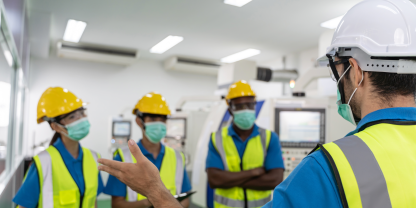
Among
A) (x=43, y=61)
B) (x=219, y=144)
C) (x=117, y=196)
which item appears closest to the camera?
(x=117, y=196)

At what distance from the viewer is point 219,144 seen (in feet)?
7.36

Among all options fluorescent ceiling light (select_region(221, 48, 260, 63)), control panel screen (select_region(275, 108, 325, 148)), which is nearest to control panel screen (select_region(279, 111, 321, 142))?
control panel screen (select_region(275, 108, 325, 148))

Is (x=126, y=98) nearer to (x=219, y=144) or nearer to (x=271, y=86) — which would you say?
(x=271, y=86)

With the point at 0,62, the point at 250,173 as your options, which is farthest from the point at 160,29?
the point at 250,173

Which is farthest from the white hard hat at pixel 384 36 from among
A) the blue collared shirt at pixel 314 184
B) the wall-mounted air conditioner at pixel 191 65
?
the wall-mounted air conditioner at pixel 191 65

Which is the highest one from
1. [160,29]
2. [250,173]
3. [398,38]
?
[160,29]

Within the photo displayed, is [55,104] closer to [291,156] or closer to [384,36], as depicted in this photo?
[384,36]

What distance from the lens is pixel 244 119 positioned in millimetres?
2307

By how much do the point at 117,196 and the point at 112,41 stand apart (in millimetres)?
4634

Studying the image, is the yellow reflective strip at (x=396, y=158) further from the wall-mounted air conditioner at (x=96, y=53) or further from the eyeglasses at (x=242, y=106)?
the wall-mounted air conditioner at (x=96, y=53)

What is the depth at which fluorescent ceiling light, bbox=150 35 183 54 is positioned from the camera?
18.5 ft

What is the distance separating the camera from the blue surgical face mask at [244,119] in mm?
2305

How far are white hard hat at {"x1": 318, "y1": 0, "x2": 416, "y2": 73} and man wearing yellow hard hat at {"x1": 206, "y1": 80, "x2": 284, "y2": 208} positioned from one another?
139 cm

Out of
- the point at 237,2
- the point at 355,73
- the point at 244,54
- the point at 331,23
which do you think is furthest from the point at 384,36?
the point at 244,54
